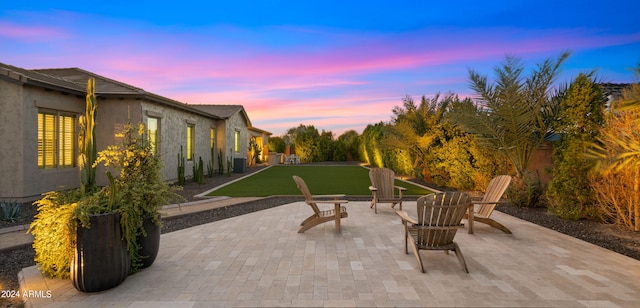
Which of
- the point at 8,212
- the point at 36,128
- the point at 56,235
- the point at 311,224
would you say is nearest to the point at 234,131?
the point at 36,128

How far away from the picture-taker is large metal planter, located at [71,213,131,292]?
Answer: 3.22 meters

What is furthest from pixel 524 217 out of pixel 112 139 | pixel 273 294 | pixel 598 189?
pixel 112 139

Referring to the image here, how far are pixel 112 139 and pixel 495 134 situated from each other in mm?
12570

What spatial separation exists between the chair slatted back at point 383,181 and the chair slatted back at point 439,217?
3651mm

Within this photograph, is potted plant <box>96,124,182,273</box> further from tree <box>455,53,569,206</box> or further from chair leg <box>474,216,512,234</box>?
tree <box>455,53,569,206</box>

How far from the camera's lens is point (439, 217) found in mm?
3994

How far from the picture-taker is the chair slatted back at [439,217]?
396cm

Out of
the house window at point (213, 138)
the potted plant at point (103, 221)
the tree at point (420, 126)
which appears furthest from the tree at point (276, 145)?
the potted plant at point (103, 221)

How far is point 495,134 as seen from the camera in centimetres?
886

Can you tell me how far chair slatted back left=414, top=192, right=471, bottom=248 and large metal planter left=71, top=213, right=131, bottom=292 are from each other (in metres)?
3.54

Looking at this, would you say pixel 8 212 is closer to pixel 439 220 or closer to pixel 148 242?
pixel 148 242

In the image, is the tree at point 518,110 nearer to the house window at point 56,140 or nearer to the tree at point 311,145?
the house window at point 56,140

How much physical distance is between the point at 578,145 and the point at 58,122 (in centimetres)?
1378

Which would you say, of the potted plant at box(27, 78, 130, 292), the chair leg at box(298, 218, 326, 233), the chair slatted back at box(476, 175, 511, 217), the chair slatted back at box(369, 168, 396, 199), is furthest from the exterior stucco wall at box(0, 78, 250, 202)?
the chair slatted back at box(476, 175, 511, 217)
